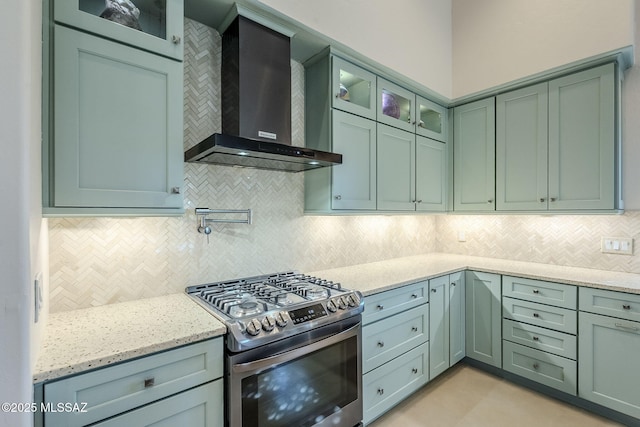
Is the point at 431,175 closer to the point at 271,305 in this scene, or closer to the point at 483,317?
the point at 483,317

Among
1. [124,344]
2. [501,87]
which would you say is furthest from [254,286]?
[501,87]

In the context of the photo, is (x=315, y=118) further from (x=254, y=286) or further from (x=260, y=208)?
(x=254, y=286)

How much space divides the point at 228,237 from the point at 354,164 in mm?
1012

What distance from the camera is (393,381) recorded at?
203 centimetres

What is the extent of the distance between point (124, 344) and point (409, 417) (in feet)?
6.15

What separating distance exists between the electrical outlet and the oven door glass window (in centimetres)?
224

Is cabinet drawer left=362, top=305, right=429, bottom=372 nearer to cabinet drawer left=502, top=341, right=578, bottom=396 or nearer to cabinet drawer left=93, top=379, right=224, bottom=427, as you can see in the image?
cabinet drawer left=502, top=341, right=578, bottom=396

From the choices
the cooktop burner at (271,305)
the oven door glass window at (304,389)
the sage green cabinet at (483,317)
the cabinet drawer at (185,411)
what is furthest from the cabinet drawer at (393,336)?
the cabinet drawer at (185,411)

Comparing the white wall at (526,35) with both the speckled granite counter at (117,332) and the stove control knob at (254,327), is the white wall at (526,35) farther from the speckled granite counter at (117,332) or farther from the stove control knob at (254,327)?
the speckled granite counter at (117,332)

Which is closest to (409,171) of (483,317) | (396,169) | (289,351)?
(396,169)

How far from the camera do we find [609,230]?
7.93ft

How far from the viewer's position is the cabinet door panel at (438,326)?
2322mm

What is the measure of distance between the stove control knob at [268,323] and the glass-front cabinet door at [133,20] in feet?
4.21

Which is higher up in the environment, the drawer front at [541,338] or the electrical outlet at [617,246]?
the electrical outlet at [617,246]
